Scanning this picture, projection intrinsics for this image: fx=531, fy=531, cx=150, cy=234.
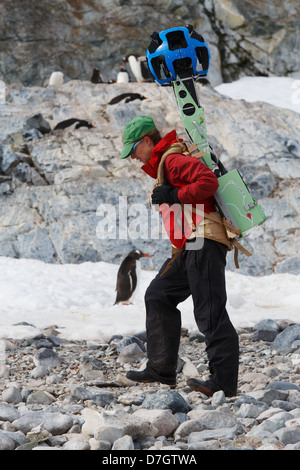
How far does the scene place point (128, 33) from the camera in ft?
89.0

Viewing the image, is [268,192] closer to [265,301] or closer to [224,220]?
[265,301]

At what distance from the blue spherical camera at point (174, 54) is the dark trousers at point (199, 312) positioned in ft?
4.02

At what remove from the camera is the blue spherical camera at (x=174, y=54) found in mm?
3590

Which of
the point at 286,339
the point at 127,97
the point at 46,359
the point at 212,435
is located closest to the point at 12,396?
the point at 46,359

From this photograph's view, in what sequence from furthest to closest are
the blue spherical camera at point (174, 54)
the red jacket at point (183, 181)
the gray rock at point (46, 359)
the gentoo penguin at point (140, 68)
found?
the gentoo penguin at point (140, 68), the gray rock at point (46, 359), the blue spherical camera at point (174, 54), the red jacket at point (183, 181)

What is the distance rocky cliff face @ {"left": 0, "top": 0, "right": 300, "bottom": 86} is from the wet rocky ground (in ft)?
77.9

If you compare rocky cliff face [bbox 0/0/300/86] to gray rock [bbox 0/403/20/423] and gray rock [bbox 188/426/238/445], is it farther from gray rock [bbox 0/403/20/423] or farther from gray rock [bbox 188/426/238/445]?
gray rock [bbox 188/426/238/445]

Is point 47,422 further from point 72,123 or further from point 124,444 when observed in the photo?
point 72,123

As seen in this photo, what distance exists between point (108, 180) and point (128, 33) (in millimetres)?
17703

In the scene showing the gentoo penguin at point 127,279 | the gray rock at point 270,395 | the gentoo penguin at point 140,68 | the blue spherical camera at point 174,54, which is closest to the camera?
the gray rock at point 270,395

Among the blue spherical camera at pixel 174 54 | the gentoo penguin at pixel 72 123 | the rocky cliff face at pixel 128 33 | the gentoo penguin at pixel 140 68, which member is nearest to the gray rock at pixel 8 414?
the blue spherical camera at pixel 174 54

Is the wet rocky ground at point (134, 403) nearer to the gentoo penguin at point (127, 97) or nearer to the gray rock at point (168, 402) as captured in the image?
the gray rock at point (168, 402)

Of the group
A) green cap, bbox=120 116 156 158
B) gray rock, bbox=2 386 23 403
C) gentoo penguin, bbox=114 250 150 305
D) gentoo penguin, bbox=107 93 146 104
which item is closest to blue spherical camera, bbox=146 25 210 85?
green cap, bbox=120 116 156 158
